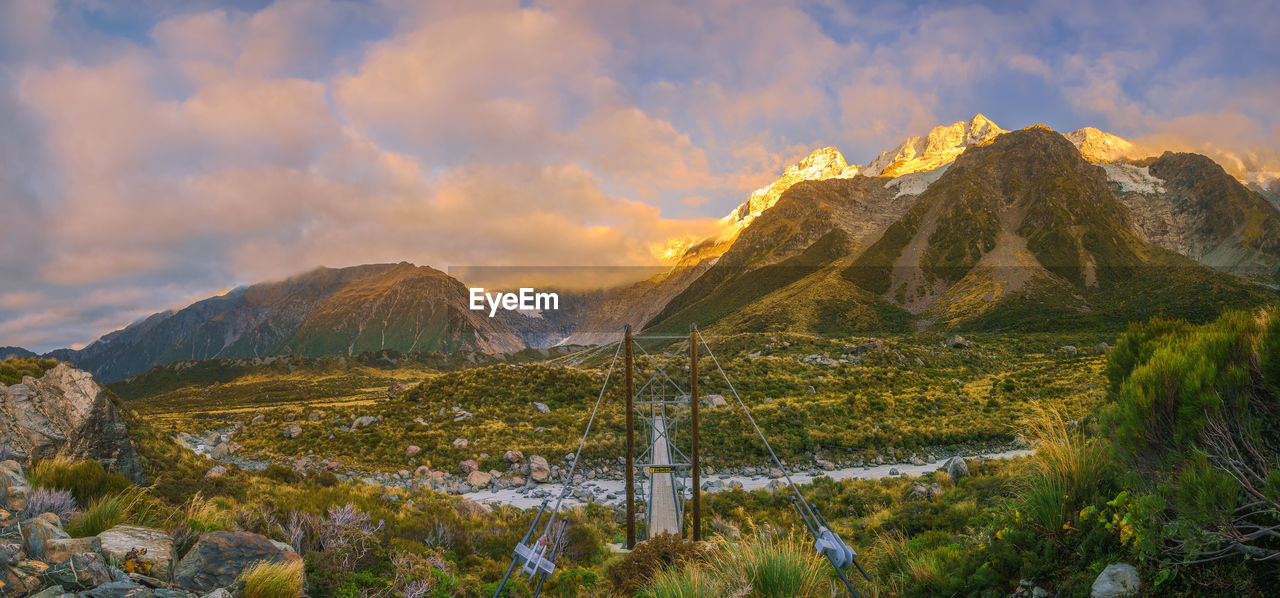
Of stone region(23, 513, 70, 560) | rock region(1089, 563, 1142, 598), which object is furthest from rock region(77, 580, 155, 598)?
rock region(1089, 563, 1142, 598)

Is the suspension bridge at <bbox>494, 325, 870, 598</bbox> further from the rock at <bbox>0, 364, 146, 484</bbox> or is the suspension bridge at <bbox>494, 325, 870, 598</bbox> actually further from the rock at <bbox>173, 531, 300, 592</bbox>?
the rock at <bbox>0, 364, 146, 484</bbox>

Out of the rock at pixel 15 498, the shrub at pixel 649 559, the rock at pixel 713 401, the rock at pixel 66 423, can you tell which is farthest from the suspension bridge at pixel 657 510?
the rock at pixel 66 423

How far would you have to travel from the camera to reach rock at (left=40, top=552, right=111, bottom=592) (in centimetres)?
505

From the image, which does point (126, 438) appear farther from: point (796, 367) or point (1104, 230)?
point (1104, 230)

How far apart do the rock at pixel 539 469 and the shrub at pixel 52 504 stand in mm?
19881

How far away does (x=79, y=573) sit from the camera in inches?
205

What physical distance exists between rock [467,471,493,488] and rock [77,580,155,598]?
20447 mm

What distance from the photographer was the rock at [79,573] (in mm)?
5047

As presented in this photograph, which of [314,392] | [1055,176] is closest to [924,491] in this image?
[314,392]

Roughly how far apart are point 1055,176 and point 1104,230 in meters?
36.2

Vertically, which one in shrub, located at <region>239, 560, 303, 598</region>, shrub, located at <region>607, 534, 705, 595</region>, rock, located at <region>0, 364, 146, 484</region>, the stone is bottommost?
shrub, located at <region>607, 534, 705, 595</region>

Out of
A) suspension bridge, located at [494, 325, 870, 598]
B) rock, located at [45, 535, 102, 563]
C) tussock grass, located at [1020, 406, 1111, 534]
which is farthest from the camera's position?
suspension bridge, located at [494, 325, 870, 598]

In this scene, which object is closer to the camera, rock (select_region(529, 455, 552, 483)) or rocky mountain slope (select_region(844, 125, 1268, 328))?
rock (select_region(529, 455, 552, 483))

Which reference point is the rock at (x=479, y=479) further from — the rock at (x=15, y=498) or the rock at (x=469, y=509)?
the rock at (x=15, y=498)
